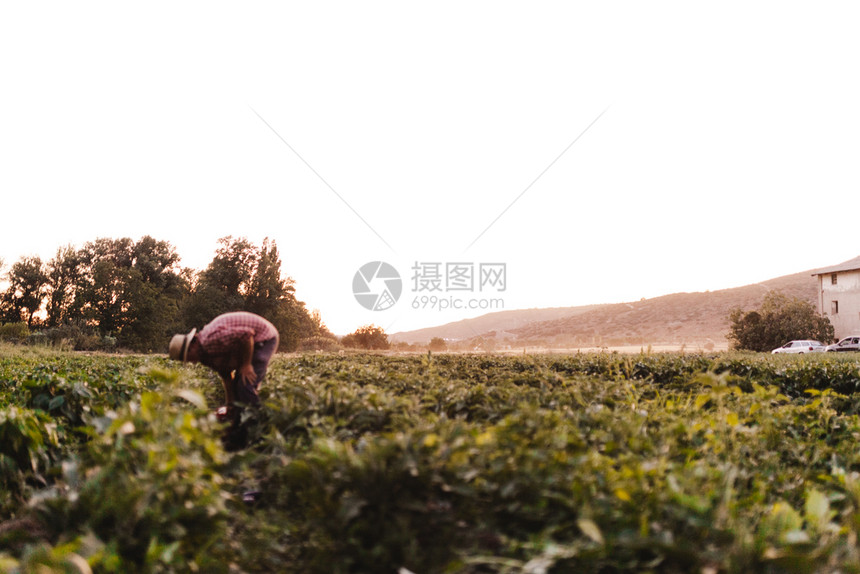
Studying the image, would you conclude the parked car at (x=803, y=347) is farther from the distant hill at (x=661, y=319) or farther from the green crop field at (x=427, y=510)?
the green crop field at (x=427, y=510)

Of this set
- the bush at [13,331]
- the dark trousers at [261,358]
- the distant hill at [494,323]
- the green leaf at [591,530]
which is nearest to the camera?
the green leaf at [591,530]

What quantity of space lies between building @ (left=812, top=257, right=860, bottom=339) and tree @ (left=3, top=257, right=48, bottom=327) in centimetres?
6747

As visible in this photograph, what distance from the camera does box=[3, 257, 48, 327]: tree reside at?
152 feet

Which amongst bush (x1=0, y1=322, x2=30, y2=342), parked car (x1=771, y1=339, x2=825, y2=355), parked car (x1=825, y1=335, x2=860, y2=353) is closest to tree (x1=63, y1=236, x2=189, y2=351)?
bush (x1=0, y1=322, x2=30, y2=342)

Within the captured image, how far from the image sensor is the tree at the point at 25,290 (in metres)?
46.3

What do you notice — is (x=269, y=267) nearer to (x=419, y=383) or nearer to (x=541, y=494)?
(x=419, y=383)

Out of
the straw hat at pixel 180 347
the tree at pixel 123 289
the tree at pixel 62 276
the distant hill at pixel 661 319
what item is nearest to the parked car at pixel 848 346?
the distant hill at pixel 661 319

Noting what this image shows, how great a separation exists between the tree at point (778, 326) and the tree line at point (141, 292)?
35.7m

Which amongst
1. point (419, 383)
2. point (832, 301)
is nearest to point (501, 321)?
point (832, 301)

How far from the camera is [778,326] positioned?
1538 inches

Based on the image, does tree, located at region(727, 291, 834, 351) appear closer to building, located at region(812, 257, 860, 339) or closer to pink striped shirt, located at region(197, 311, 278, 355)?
building, located at region(812, 257, 860, 339)

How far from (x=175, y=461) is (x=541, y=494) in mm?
1461

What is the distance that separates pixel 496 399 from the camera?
4551 mm

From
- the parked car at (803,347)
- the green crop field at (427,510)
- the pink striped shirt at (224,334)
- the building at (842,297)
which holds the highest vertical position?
the building at (842,297)
